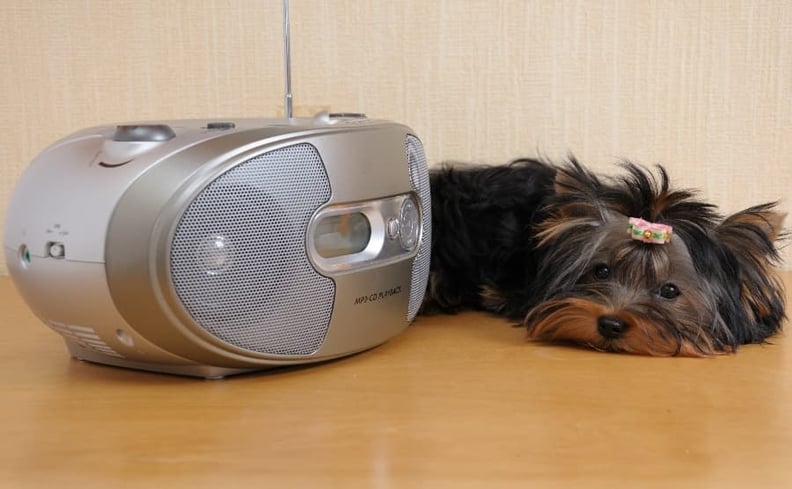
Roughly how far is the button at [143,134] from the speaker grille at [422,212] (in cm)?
32

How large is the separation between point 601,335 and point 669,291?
111mm

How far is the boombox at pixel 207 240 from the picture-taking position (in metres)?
0.91

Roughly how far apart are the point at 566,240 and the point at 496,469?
0.53 m

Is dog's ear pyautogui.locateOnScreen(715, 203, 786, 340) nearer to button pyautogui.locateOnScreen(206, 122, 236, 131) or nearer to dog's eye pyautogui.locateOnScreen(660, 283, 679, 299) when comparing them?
dog's eye pyautogui.locateOnScreen(660, 283, 679, 299)

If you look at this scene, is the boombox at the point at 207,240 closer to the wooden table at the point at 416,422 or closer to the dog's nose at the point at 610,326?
the wooden table at the point at 416,422

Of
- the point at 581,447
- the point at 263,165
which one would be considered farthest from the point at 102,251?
the point at 581,447

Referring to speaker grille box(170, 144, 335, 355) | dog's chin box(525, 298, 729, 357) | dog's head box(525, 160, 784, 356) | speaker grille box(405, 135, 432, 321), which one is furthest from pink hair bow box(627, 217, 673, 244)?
speaker grille box(170, 144, 335, 355)

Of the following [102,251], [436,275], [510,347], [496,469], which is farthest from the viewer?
[436,275]

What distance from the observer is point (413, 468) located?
2.60ft

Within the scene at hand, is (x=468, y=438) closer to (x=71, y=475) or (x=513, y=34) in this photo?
(x=71, y=475)

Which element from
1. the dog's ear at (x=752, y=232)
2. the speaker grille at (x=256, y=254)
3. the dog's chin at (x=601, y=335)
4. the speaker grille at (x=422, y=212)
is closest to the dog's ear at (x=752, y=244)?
the dog's ear at (x=752, y=232)

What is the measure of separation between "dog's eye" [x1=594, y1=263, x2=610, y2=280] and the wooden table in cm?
12

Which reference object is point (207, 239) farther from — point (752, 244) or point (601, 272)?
point (752, 244)

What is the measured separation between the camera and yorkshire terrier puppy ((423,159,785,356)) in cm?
116
